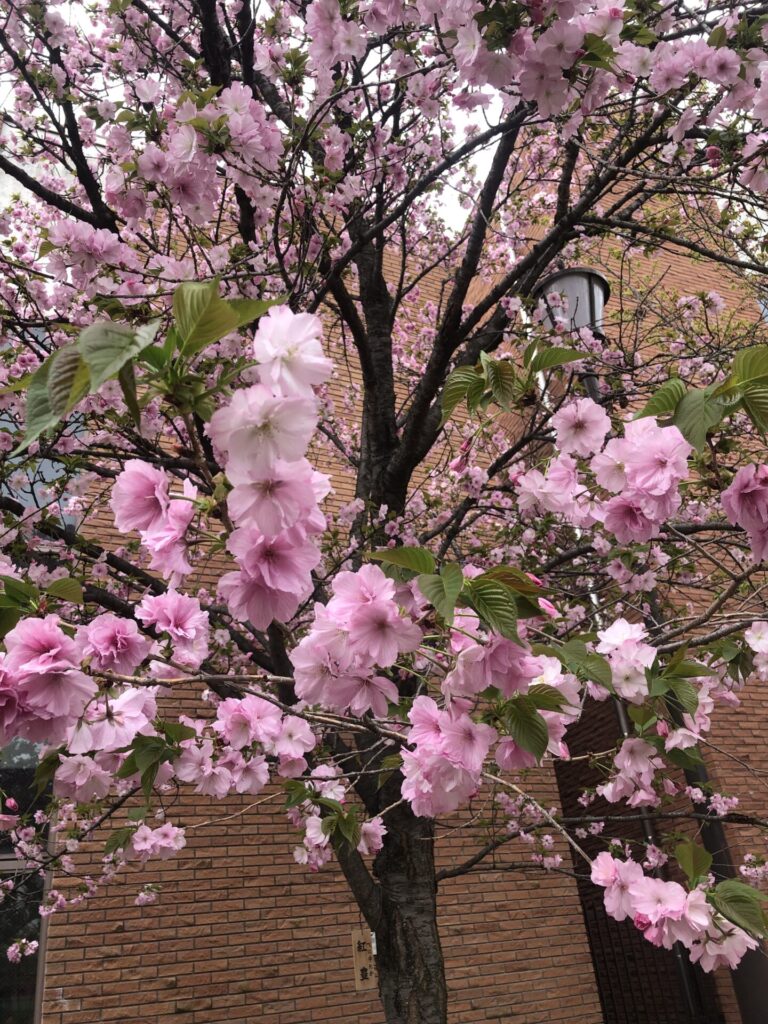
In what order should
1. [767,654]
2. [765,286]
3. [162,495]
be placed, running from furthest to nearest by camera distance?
[765,286] → [767,654] → [162,495]

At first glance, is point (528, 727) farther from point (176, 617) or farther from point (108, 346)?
point (108, 346)

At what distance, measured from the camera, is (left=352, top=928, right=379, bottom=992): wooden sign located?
193 inches

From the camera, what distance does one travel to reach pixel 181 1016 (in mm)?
4363

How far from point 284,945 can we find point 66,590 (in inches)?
177

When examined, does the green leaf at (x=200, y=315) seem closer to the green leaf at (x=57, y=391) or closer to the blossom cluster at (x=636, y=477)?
the green leaf at (x=57, y=391)

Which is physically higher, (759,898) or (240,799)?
(240,799)

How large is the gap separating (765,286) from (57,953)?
5.34m

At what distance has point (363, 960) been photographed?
16.4ft

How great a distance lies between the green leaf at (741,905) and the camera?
139cm

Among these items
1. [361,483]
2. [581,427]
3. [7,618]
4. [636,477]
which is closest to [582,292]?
[361,483]

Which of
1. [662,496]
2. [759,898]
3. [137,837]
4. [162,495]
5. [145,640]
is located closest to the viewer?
[162,495]

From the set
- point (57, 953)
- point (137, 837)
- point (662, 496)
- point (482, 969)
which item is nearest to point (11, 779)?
point (57, 953)

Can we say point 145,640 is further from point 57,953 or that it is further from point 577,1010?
point 577,1010

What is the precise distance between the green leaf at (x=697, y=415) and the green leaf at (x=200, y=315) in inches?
28.6
